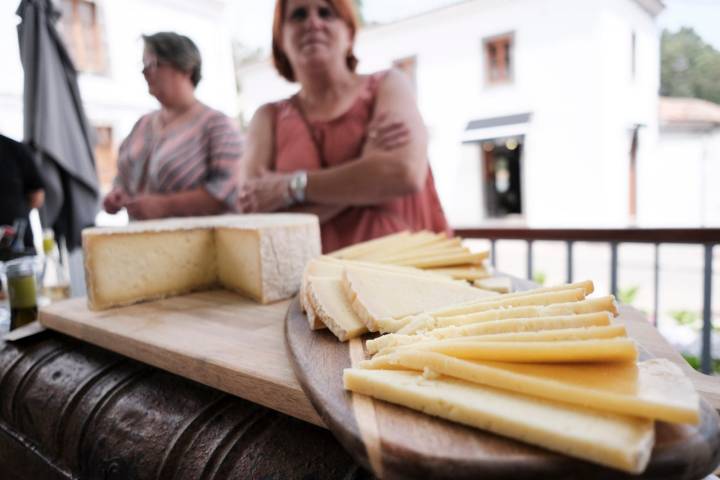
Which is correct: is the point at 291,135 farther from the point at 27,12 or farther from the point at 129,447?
the point at 27,12

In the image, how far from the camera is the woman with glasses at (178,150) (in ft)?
6.23

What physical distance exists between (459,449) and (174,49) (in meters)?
1.95

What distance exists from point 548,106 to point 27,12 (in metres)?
6.58

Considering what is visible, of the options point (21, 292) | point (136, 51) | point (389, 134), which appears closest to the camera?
point (21, 292)

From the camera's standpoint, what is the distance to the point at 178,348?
857 millimetres

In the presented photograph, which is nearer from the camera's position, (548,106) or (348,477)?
(348,477)

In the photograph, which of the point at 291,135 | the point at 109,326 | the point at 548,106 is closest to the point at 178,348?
the point at 109,326

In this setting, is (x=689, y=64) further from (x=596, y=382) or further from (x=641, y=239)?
(x=596, y=382)

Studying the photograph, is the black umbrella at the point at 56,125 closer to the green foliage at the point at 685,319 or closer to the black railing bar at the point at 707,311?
the black railing bar at the point at 707,311

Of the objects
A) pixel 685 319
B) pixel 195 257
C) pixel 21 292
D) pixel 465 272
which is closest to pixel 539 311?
pixel 465 272

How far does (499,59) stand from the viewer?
24.3 feet

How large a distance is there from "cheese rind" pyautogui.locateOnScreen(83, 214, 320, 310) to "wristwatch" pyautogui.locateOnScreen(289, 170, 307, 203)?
256mm

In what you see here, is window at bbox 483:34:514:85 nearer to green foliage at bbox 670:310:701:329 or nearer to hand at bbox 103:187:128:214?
green foliage at bbox 670:310:701:329

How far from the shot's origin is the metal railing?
83.0 inches
